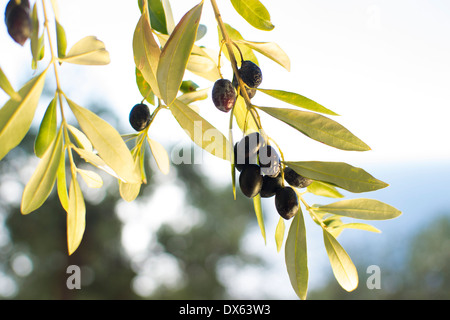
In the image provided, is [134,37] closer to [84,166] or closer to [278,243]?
[278,243]

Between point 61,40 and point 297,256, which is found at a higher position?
point 61,40

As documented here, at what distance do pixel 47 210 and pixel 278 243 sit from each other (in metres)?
9.79

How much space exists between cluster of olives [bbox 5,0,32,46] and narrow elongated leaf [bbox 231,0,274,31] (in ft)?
0.62

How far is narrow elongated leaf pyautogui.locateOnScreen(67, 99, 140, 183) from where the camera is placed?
30cm

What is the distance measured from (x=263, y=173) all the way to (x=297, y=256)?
0.09 meters

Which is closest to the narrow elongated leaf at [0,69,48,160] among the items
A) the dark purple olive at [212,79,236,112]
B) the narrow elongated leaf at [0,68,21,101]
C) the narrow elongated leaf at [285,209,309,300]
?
the narrow elongated leaf at [0,68,21,101]

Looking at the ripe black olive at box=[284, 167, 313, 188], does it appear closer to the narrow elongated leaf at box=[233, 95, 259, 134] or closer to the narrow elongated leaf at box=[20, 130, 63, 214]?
the narrow elongated leaf at box=[233, 95, 259, 134]

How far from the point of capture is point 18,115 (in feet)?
0.93

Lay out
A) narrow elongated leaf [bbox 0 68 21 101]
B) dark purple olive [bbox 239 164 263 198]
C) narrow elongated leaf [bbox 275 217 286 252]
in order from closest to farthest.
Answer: narrow elongated leaf [bbox 0 68 21 101]
dark purple olive [bbox 239 164 263 198]
narrow elongated leaf [bbox 275 217 286 252]

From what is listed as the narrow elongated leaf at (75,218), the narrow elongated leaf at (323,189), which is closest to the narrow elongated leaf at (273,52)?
the narrow elongated leaf at (323,189)

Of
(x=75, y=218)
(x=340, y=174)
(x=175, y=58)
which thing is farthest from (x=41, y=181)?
(x=340, y=174)

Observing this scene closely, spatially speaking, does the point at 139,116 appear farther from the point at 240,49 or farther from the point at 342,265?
the point at 342,265

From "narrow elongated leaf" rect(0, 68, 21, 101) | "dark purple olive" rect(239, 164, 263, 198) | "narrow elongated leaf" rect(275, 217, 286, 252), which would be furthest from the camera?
"narrow elongated leaf" rect(275, 217, 286, 252)

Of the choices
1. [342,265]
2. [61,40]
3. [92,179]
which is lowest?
[342,265]
